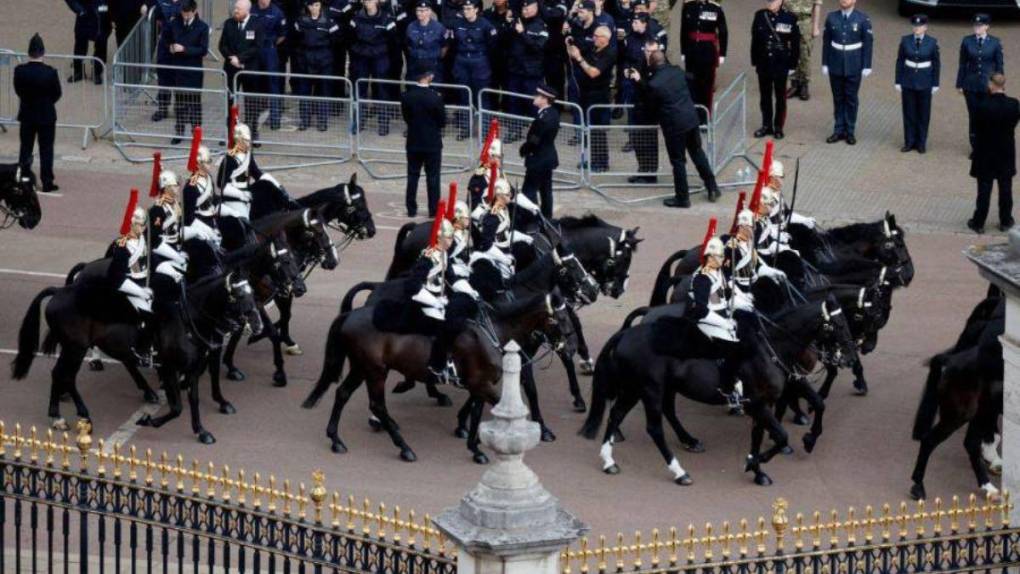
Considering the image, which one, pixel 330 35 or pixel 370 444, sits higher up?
pixel 330 35

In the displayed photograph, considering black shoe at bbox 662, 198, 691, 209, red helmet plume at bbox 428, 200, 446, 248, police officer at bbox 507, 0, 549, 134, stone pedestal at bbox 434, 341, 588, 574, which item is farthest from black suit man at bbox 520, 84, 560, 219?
stone pedestal at bbox 434, 341, 588, 574

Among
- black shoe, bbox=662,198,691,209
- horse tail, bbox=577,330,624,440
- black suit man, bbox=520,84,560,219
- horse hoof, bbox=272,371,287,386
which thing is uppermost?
black suit man, bbox=520,84,560,219

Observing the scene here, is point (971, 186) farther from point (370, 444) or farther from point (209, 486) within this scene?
point (209, 486)

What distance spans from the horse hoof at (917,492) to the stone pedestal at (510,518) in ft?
22.3

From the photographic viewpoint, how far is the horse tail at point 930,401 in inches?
728

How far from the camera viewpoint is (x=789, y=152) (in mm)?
28109

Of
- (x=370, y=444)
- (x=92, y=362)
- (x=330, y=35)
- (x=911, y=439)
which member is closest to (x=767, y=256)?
(x=911, y=439)

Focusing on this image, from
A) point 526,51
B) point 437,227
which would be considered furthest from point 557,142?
point 437,227

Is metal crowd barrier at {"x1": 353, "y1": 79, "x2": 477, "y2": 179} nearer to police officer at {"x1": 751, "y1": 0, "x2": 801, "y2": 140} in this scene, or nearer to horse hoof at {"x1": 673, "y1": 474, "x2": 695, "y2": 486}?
police officer at {"x1": 751, "y1": 0, "x2": 801, "y2": 140}

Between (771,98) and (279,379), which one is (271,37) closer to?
(771,98)

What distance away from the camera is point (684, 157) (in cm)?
2631

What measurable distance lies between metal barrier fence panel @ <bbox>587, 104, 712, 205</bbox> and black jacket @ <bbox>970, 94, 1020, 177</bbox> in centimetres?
315

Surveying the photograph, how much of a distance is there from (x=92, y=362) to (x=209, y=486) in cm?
813

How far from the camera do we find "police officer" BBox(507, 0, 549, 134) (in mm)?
28188
